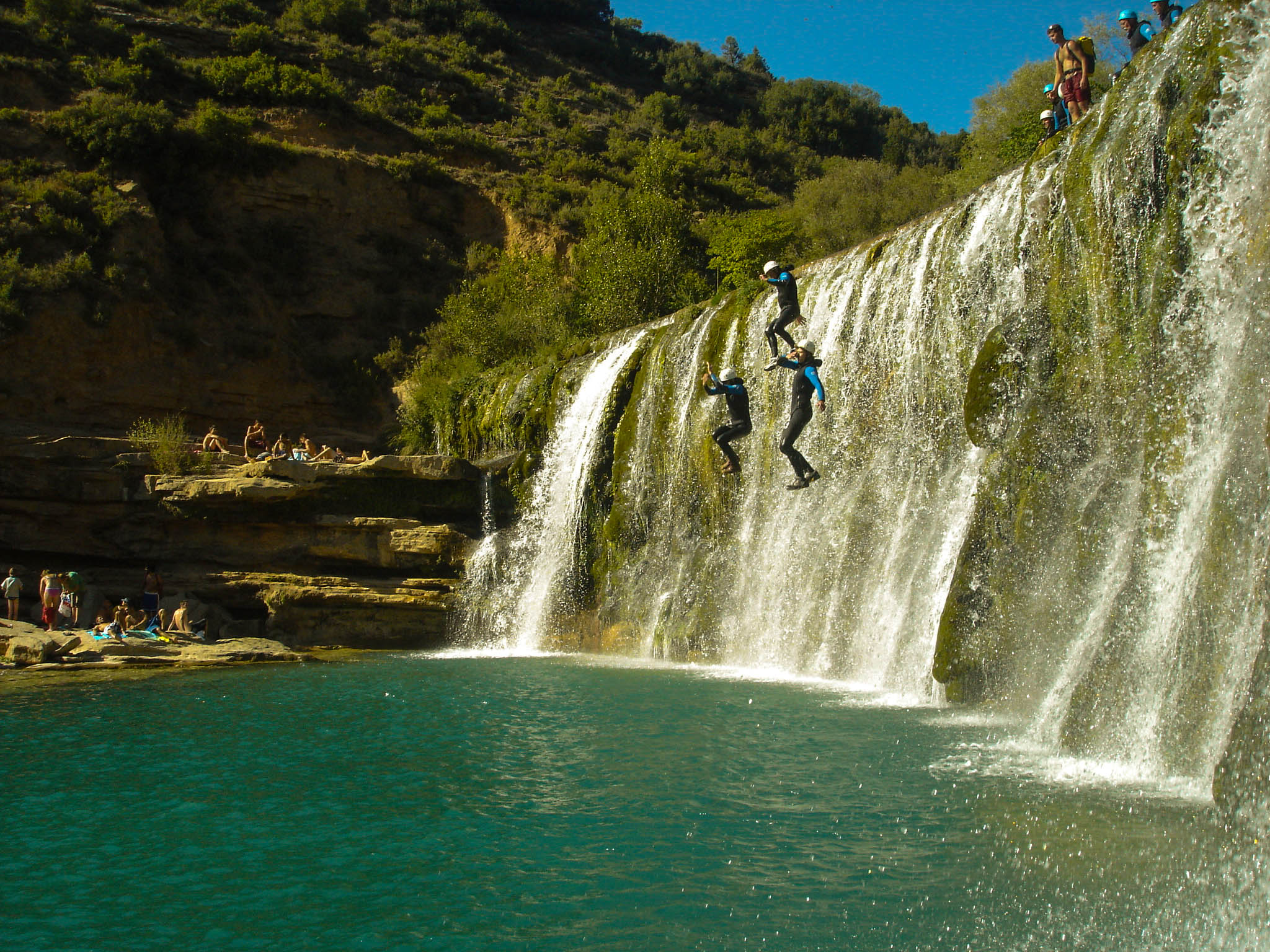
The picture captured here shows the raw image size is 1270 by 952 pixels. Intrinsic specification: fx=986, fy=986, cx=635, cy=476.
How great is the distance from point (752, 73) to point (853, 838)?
245ft

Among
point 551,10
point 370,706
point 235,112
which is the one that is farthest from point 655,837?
point 551,10

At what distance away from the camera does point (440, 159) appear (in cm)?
4506

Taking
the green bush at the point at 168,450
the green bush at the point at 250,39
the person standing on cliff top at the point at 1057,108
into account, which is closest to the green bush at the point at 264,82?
the green bush at the point at 250,39

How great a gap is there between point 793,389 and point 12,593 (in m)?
16.7

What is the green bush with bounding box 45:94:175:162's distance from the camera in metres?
36.9

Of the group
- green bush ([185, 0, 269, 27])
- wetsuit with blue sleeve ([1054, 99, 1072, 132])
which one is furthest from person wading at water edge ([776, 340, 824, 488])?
green bush ([185, 0, 269, 27])

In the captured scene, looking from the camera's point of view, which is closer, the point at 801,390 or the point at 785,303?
the point at 801,390

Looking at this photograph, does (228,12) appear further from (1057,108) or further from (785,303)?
(1057,108)

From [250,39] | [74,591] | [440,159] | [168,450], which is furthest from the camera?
[250,39]

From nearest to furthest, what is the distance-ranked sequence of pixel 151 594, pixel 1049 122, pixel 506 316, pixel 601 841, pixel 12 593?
1. pixel 601 841
2. pixel 1049 122
3. pixel 12 593
4. pixel 151 594
5. pixel 506 316

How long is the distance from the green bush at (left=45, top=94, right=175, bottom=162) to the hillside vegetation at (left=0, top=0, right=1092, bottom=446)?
7 centimetres

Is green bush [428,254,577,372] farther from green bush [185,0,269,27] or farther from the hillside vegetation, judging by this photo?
green bush [185,0,269,27]

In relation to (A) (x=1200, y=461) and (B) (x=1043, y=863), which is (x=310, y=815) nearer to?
(B) (x=1043, y=863)

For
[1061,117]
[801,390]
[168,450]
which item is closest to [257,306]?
[168,450]
